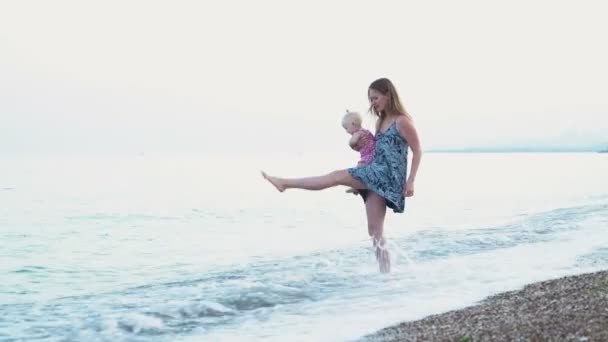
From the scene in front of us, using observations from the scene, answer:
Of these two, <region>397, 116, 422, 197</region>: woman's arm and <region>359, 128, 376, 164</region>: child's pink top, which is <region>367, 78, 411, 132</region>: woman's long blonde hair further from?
<region>359, 128, 376, 164</region>: child's pink top

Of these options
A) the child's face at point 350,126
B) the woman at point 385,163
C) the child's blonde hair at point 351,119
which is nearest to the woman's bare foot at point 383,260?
the woman at point 385,163

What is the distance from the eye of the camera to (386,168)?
771 centimetres

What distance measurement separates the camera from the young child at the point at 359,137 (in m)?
7.74

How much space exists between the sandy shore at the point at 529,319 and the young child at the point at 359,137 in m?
2.06

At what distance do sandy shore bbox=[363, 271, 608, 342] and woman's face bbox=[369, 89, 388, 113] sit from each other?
237cm

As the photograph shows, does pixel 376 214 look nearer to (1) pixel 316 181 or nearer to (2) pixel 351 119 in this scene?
(1) pixel 316 181

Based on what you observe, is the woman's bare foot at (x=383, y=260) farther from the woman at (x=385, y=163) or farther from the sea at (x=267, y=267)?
the woman at (x=385, y=163)

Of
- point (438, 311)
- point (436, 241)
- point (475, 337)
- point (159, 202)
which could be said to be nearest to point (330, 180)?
point (438, 311)

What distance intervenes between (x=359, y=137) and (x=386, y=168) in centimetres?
47

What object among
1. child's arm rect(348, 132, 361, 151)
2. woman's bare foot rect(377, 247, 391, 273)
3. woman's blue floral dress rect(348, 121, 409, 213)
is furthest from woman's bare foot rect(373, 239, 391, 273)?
child's arm rect(348, 132, 361, 151)

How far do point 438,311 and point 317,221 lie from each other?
1506 centimetres

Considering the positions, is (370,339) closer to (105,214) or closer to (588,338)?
(588,338)

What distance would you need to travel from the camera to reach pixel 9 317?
8.24 meters

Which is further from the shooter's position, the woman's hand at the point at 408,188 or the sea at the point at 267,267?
the woman's hand at the point at 408,188
